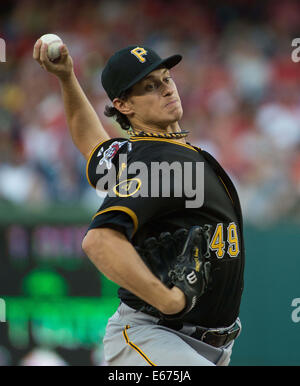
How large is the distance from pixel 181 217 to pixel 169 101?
21.6 inches

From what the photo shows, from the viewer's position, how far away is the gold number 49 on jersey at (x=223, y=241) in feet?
9.22

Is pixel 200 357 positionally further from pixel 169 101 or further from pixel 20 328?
pixel 20 328

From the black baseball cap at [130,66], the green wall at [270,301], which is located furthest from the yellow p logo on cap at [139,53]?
the green wall at [270,301]

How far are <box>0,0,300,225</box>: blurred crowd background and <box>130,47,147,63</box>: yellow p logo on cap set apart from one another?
2564 millimetres

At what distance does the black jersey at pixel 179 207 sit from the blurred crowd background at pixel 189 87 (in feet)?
8.48

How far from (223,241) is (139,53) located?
2.99 ft

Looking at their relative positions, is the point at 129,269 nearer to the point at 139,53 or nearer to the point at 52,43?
the point at 139,53

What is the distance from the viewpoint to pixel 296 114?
7734 millimetres

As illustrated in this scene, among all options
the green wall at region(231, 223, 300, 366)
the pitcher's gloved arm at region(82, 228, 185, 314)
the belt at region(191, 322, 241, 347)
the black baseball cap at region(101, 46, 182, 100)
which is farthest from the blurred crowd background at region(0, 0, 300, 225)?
the pitcher's gloved arm at region(82, 228, 185, 314)

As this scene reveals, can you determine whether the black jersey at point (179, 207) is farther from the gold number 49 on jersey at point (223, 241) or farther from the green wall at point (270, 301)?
the green wall at point (270, 301)

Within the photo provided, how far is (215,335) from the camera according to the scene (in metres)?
2.87

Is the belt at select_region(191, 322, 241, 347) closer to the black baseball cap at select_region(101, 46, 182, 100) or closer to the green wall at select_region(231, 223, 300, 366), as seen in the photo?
the black baseball cap at select_region(101, 46, 182, 100)

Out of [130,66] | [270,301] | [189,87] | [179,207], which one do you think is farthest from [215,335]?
[189,87]
